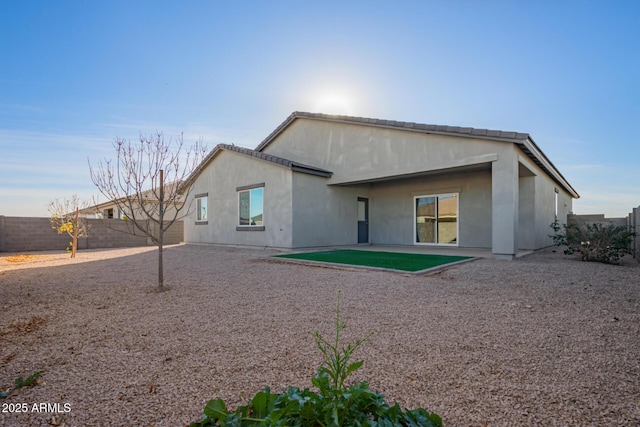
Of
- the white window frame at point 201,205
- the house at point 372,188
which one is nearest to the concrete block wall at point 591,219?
the house at point 372,188

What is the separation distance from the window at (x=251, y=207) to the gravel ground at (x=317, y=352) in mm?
6748

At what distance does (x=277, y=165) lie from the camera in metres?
11.7

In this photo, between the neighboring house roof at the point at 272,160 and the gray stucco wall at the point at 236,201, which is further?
the gray stucco wall at the point at 236,201

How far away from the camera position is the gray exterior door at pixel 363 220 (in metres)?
13.9

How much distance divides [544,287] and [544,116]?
28.9 ft

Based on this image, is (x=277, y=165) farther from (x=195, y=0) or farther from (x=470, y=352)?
(x=470, y=352)

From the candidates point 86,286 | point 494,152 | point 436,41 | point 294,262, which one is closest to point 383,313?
point 294,262

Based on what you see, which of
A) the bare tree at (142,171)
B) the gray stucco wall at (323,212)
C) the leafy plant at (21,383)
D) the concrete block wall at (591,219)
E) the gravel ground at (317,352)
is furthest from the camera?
the concrete block wall at (591,219)

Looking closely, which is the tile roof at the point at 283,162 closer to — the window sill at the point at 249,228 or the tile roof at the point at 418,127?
the tile roof at the point at 418,127

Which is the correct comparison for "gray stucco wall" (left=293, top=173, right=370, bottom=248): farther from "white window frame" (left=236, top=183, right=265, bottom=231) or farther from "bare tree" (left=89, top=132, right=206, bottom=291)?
"bare tree" (left=89, top=132, right=206, bottom=291)

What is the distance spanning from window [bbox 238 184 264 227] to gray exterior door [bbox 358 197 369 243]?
433 cm

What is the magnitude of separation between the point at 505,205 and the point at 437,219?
4149 mm

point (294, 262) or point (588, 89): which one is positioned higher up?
point (588, 89)

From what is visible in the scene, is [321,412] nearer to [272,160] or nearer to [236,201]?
[272,160]
